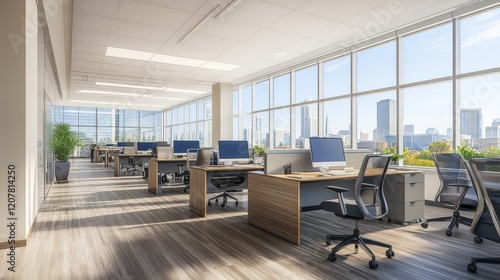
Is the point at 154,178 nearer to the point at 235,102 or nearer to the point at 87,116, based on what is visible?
the point at 235,102

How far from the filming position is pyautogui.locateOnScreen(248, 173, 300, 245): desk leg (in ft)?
10.3

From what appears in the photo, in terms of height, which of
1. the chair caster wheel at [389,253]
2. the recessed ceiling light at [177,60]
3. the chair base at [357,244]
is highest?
the recessed ceiling light at [177,60]

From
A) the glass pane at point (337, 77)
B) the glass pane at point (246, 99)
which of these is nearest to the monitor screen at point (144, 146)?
the glass pane at point (246, 99)

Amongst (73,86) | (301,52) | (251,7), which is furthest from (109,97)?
(251,7)

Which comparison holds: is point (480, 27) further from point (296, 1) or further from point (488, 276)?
point (488, 276)

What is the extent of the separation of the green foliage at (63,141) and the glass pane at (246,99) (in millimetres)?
5053

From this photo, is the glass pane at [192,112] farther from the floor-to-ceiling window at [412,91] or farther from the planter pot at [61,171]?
the floor-to-ceiling window at [412,91]

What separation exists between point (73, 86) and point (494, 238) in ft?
38.3

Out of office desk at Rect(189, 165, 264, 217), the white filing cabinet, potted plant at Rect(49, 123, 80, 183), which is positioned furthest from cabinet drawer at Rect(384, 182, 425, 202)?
potted plant at Rect(49, 123, 80, 183)

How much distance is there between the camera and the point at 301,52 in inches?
261

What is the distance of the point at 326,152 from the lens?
12.4ft

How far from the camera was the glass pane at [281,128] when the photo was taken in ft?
27.3

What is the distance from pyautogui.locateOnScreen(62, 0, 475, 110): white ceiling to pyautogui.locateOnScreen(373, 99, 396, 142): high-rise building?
1.38 m

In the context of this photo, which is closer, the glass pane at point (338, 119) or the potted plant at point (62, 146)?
the glass pane at point (338, 119)
